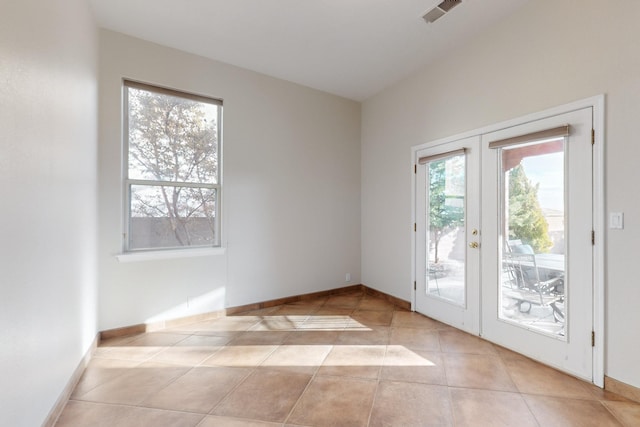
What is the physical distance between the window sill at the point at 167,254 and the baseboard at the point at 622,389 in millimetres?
3644

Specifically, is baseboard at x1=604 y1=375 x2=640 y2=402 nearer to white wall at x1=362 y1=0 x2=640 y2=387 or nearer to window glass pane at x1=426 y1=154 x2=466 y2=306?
white wall at x1=362 y1=0 x2=640 y2=387

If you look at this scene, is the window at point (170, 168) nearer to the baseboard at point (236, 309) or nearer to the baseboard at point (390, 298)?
the baseboard at point (236, 309)

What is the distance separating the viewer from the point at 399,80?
4.00m

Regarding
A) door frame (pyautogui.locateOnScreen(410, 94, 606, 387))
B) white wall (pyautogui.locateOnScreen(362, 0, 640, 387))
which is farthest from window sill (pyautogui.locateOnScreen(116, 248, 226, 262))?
door frame (pyautogui.locateOnScreen(410, 94, 606, 387))

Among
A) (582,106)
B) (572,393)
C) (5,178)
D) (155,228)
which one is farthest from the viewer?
(155,228)

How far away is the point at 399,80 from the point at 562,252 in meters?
2.86

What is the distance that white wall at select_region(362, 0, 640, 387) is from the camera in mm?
1986

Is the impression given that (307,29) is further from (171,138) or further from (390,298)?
(390,298)

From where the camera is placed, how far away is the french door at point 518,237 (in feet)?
7.35

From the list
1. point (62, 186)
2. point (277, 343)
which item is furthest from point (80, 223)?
point (277, 343)

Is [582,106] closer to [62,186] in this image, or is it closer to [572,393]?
[572,393]

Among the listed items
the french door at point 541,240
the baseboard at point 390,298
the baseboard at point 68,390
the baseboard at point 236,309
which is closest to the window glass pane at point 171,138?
the baseboard at point 236,309

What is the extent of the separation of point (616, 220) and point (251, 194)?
3.47m

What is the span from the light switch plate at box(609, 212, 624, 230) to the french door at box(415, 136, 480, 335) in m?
1.03
